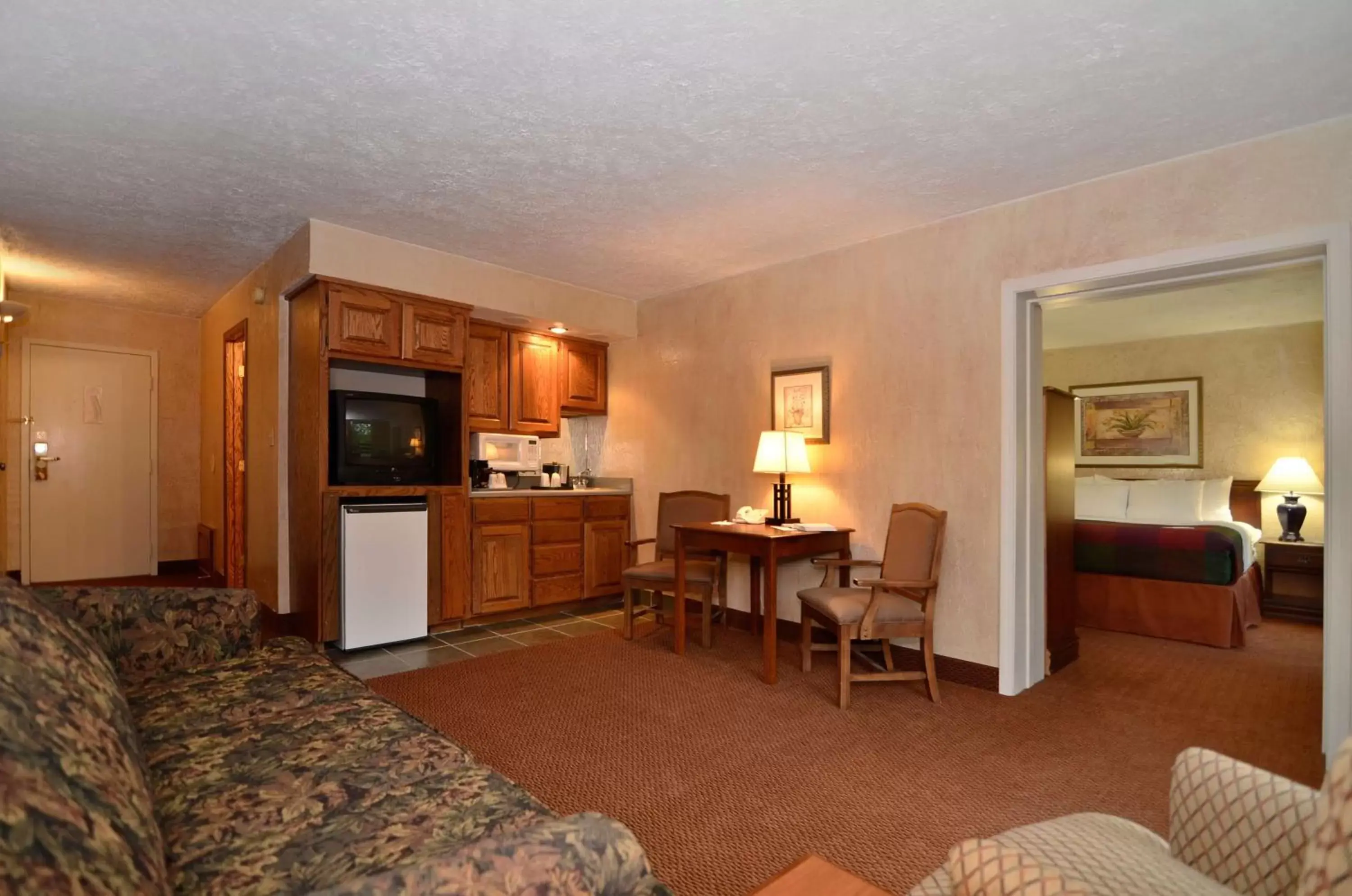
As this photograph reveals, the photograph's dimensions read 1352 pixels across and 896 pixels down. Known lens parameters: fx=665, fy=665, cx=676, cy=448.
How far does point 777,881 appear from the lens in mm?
1103

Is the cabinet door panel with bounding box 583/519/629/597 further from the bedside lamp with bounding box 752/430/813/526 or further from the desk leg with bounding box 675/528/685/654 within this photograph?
the bedside lamp with bounding box 752/430/813/526

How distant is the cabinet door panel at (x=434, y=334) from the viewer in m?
4.30

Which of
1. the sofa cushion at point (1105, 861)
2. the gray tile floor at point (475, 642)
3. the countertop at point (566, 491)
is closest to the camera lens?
the sofa cushion at point (1105, 861)

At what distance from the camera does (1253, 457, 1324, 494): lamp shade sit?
530cm

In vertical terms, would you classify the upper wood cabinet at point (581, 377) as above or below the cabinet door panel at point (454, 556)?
above

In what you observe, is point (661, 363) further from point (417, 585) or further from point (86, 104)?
point (86, 104)

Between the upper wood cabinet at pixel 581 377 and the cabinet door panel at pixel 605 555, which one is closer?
the cabinet door panel at pixel 605 555

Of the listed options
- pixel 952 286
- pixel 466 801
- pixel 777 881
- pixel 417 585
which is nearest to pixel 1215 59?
pixel 952 286

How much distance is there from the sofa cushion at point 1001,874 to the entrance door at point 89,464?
24.5 ft

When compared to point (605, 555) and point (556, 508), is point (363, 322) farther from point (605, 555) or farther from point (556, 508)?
point (605, 555)

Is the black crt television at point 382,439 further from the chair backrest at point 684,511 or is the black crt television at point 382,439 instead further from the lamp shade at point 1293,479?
the lamp shade at point 1293,479

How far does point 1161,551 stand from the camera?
456 cm

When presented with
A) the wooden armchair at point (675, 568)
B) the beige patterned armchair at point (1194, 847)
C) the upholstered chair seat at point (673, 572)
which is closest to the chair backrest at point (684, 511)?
the wooden armchair at point (675, 568)

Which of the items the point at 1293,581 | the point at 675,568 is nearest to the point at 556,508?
the point at 675,568
